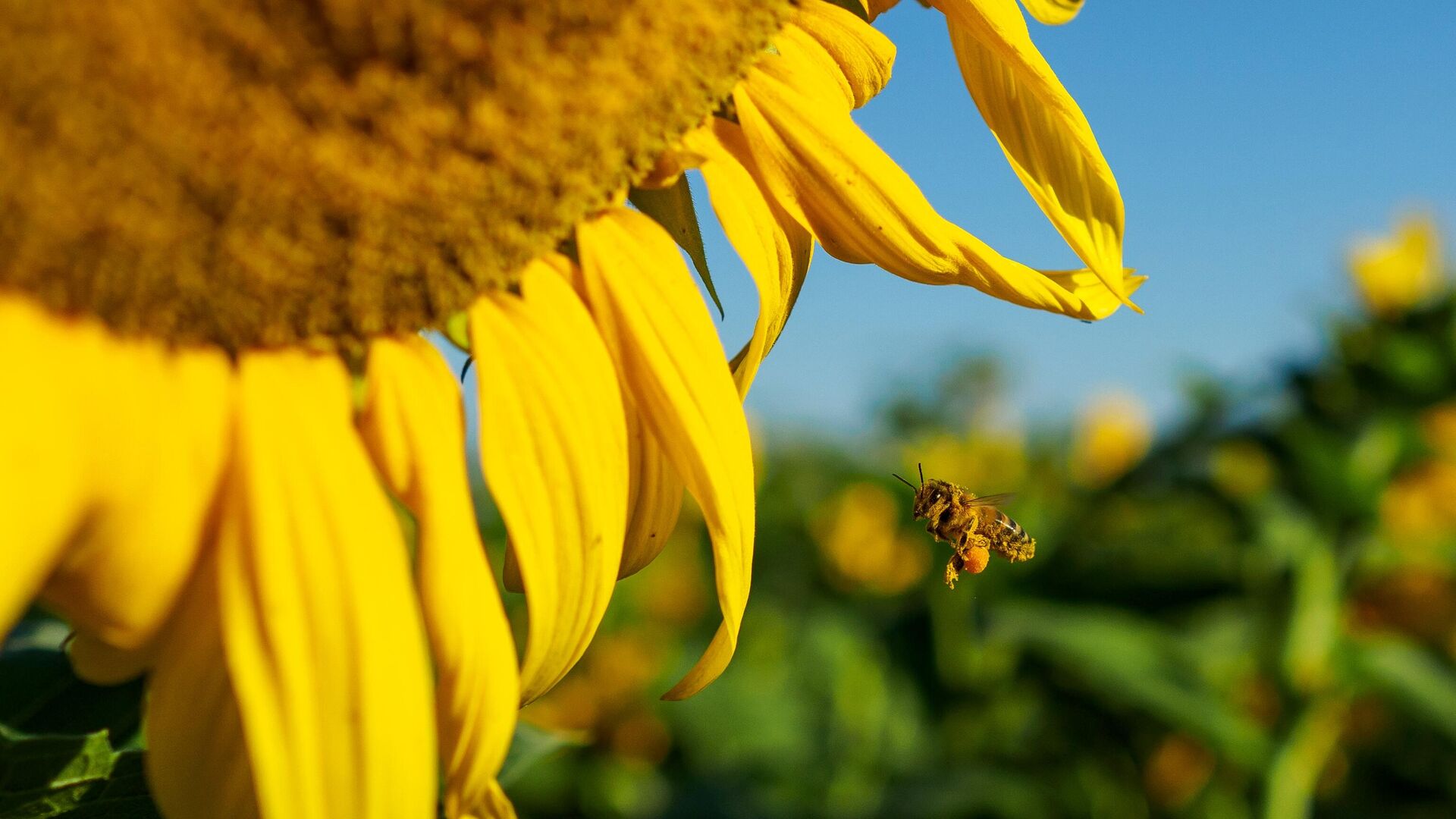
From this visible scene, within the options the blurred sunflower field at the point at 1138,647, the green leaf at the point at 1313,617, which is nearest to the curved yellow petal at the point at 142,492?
the blurred sunflower field at the point at 1138,647

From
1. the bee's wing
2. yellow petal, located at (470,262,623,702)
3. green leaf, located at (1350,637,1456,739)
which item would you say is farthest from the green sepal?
green leaf, located at (1350,637,1456,739)

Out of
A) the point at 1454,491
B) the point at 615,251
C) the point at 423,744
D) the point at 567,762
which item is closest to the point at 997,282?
the point at 615,251

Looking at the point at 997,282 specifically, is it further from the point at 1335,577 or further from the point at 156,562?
the point at 1335,577

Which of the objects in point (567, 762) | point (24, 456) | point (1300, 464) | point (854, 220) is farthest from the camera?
Result: point (567, 762)

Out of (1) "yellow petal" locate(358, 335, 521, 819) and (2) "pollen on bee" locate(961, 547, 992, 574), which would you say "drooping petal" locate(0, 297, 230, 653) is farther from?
(2) "pollen on bee" locate(961, 547, 992, 574)

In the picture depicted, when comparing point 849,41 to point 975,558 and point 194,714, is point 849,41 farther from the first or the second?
point 975,558

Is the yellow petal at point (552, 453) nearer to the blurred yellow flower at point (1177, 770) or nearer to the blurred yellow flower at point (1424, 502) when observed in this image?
the blurred yellow flower at point (1424, 502)
